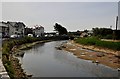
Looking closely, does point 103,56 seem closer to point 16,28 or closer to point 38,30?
point 16,28

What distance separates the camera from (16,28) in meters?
92.0

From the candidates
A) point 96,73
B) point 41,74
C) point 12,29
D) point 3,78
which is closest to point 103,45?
point 96,73

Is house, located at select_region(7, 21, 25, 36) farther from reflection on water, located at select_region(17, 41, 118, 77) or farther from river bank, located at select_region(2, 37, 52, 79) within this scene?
reflection on water, located at select_region(17, 41, 118, 77)

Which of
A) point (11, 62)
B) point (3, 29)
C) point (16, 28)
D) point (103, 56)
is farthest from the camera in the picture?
point (16, 28)

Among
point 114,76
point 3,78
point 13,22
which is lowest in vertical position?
point 114,76

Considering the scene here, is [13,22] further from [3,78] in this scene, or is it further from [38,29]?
[3,78]

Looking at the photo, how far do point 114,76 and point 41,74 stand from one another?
6761mm

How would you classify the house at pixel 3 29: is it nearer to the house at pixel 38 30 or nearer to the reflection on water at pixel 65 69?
the house at pixel 38 30

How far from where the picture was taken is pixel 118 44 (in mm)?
41938

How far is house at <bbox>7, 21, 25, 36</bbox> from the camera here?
87262 millimetres

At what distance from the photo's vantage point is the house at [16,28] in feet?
286

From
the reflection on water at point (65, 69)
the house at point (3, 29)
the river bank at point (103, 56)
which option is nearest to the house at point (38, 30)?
the house at point (3, 29)

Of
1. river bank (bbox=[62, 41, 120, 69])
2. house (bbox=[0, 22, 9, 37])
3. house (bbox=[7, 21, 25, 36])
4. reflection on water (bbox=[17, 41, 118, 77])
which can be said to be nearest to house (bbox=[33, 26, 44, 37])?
house (bbox=[7, 21, 25, 36])

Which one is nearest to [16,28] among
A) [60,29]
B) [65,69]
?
[60,29]
